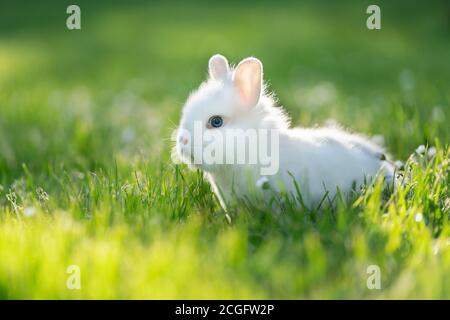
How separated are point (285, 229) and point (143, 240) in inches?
27.9

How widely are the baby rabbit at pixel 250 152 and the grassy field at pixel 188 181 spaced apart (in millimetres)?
179

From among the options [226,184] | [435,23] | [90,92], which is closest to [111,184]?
[226,184]

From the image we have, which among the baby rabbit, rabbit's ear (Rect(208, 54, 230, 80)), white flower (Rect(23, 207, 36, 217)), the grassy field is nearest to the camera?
the grassy field

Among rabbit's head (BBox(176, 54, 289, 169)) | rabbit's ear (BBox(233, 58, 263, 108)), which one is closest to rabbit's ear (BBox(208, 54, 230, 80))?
rabbit's head (BBox(176, 54, 289, 169))

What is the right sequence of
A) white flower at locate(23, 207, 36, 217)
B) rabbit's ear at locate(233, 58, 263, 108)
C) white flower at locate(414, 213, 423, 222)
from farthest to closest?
rabbit's ear at locate(233, 58, 263, 108) → white flower at locate(23, 207, 36, 217) → white flower at locate(414, 213, 423, 222)

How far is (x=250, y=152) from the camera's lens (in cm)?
383

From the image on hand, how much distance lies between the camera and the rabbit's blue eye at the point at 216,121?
3.89m

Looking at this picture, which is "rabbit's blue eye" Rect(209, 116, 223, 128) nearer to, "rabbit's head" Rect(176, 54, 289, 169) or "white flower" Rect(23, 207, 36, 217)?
"rabbit's head" Rect(176, 54, 289, 169)

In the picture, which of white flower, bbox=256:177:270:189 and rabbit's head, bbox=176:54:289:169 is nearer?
white flower, bbox=256:177:270:189

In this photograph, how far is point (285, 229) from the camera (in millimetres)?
3438

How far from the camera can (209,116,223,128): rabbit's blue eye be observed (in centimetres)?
389

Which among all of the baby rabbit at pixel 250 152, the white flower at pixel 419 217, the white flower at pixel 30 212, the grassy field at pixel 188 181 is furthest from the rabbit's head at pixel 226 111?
the white flower at pixel 419 217
